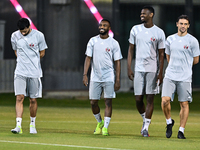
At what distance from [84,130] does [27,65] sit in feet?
Result: 6.81

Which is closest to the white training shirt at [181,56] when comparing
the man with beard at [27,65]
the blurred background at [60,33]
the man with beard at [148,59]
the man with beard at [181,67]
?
the man with beard at [181,67]

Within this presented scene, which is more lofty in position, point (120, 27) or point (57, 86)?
point (120, 27)

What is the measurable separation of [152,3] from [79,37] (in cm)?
409

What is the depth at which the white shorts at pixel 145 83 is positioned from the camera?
11422mm

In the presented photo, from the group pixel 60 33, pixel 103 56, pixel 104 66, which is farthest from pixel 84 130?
pixel 60 33

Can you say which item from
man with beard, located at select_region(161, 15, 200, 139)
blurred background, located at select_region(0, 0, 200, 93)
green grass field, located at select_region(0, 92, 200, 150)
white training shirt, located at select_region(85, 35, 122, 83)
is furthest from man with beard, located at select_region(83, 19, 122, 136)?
blurred background, located at select_region(0, 0, 200, 93)

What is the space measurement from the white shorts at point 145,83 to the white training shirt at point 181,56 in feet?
1.20

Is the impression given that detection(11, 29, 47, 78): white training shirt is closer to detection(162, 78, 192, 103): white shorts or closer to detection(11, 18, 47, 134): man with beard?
detection(11, 18, 47, 134): man with beard

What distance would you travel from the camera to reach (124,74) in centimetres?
2791

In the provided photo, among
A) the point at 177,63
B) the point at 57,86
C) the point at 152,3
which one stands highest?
the point at 152,3

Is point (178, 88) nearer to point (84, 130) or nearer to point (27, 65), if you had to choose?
point (84, 130)

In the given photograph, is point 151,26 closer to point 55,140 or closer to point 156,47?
point 156,47

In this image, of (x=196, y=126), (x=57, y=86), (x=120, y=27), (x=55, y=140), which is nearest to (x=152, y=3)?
(x=120, y=27)

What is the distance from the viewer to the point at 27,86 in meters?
11.6
